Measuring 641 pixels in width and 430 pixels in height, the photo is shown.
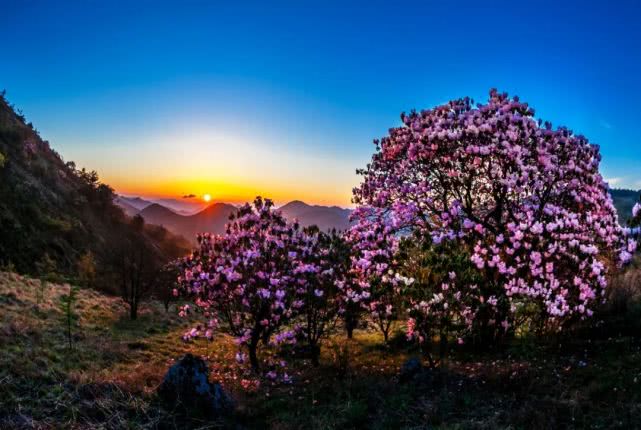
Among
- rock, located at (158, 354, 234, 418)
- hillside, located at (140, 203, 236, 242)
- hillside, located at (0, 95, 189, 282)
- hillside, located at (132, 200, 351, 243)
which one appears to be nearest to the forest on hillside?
rock, located at (158, 354, 234, 418)

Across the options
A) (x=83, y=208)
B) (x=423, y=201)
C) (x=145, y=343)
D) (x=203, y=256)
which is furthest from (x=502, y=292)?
(x=83, y=208)

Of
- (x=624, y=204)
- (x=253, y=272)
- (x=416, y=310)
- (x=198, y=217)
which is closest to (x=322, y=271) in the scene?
(x=253, y=272)

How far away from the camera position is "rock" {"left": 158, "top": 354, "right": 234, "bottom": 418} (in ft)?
26.9

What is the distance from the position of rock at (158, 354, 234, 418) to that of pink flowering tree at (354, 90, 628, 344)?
19.7 feet

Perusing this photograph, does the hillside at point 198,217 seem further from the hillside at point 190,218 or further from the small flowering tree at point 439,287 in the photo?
the small flowering tree at point 439,287

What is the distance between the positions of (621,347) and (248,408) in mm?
8845

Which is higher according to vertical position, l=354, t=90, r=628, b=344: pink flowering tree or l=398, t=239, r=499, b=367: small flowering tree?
l=354, t=90, r=628, b=344: pink flowering tree

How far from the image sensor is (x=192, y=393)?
329 inches

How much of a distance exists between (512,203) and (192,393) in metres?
10.1

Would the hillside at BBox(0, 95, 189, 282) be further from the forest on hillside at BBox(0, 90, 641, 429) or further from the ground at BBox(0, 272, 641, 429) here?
the ground at BBox(0, 272, 641, 429)

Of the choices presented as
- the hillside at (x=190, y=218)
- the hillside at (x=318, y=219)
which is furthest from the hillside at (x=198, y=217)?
the hillside at (x=318, y=219)

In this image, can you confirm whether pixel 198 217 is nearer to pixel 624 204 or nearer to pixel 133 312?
pixel 624 204

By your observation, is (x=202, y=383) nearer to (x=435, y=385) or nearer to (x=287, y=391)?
(x=287, y=391)

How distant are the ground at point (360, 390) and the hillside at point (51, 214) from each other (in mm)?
17181
